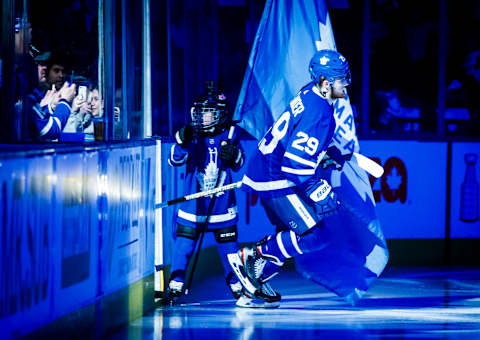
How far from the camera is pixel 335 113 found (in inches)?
280

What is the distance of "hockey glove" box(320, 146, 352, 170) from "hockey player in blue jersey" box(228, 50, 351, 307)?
0.26 meters

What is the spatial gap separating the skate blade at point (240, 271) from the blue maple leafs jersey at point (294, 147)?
520mm

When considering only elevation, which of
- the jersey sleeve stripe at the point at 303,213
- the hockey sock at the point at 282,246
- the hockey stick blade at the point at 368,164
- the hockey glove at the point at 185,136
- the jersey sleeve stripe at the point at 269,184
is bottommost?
the hockey sock at the point at 282,246

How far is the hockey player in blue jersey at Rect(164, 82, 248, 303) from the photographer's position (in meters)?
6.46

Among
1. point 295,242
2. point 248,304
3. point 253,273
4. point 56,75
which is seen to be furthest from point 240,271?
point 56,75

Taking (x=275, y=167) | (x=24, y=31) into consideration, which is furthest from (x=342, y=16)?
(x=24, y=31)

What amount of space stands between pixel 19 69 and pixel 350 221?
2.87 meters

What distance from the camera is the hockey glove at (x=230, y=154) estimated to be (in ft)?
20.8

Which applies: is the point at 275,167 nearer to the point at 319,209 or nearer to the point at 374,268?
the point at 319,209

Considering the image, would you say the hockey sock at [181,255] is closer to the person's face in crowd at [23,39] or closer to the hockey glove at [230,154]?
the hockey glove at [230,154]

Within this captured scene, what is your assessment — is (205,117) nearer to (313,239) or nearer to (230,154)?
(230,154)

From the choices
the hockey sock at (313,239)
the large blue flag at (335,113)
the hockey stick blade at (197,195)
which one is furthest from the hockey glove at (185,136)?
the hockey sock at (313,239)

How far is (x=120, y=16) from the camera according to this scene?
6051 mm

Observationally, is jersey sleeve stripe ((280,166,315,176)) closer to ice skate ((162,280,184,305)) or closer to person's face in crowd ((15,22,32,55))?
ice skate ((162,280,184,305))
